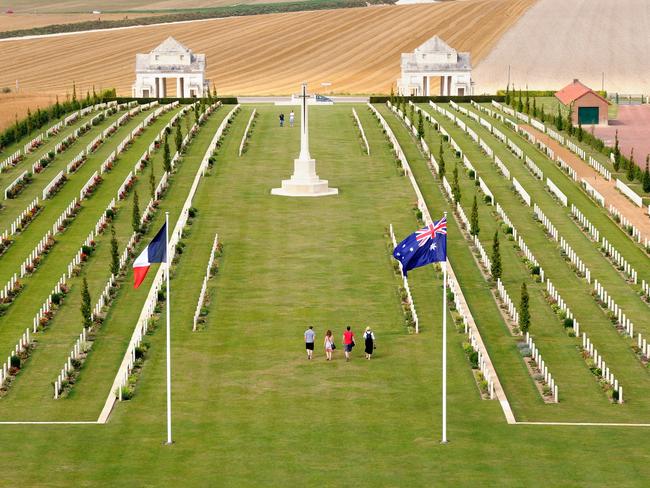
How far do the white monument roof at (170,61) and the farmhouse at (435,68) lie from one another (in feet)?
75.7

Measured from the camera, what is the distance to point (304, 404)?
170 feet

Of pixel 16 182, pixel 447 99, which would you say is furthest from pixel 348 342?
pixel 447 99

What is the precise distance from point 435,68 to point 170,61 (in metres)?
29.7

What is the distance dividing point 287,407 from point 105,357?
32.7 feet

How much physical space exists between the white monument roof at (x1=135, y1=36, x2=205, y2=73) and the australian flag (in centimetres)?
12678

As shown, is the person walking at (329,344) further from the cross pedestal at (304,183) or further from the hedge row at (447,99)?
the hedge row at (447,99)

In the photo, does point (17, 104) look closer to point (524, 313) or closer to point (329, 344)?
point (524, 313)

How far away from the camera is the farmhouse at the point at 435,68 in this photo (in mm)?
175500

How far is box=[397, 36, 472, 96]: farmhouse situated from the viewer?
6909 inches

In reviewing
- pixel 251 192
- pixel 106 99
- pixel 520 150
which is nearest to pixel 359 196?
pixel 251 192

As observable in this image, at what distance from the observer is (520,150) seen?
10456cm

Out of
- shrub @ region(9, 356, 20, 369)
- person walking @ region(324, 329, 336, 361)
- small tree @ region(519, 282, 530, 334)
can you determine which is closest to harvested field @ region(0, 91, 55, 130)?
shrub @ region(9, 356, 20, 369)

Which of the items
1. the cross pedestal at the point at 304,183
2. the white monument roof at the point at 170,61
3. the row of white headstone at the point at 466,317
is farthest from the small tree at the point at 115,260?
the white monument roof at the point at 170,61

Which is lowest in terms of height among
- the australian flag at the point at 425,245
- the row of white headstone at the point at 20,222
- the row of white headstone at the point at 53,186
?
the row of white headstone at the point at 20,222
